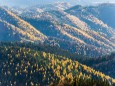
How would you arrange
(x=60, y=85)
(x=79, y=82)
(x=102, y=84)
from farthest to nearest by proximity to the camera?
(x=102, y=84)
(x=79, y=82)
(x=60, y=85)

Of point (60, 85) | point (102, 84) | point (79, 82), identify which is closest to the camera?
point (60, 85)

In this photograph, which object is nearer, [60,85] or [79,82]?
[60,85]

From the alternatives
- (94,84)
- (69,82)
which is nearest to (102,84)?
(94,84)

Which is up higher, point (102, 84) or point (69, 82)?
point (69, 82)

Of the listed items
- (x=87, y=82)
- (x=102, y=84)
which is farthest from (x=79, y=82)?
(x=102, y=84)

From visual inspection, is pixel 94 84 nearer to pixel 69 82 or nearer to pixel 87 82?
pixel 87 82

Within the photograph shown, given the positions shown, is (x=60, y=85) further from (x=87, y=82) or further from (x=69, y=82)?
(x=87, y=82)

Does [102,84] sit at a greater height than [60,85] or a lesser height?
lesser

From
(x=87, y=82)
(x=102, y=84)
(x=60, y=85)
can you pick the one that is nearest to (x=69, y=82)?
(x=60, y=85)

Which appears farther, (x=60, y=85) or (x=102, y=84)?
(x=102, y=84)
